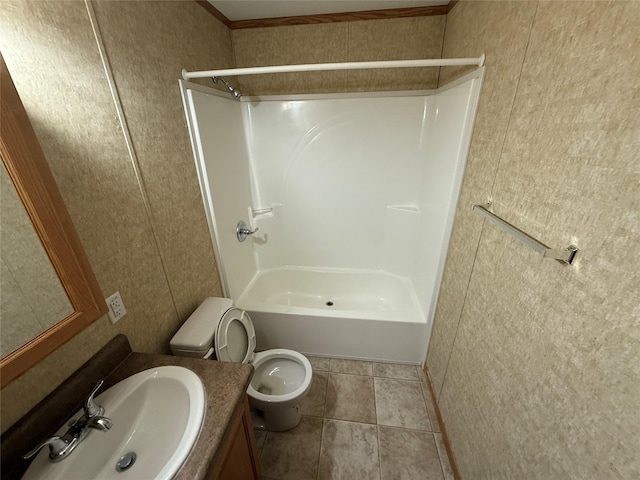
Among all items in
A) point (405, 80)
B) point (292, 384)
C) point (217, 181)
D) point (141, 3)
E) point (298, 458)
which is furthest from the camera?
point (405, 80)

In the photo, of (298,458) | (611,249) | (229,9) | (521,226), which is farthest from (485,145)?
(298,458)

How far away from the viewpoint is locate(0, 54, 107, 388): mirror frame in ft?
2.02

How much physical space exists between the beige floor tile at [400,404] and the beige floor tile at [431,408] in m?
0.02

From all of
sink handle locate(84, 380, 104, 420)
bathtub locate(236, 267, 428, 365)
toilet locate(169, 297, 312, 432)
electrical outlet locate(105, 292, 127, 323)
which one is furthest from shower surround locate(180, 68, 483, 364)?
sink handle locate(84, 380, 104, 420)

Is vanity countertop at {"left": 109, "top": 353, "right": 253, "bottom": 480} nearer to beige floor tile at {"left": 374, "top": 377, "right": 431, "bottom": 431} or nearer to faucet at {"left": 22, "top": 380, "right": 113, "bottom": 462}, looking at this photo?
faucet at {"left": 22, "top": 380, "right": 113, "bottom": 462}

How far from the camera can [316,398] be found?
1709 millimetres

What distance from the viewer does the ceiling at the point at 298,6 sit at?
155 cm

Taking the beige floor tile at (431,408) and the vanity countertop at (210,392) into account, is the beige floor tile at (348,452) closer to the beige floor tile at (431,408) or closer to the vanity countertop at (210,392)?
the beige floor tile at (431,408)

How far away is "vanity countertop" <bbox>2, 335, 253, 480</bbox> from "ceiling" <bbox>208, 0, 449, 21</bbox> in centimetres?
194

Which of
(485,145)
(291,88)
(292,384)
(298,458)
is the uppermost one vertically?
(291,88)

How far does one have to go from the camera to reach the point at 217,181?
1.67 meters

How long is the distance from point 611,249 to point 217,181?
1.77 meters

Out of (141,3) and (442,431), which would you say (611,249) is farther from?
(141,3)

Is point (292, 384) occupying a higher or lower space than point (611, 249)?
lower
